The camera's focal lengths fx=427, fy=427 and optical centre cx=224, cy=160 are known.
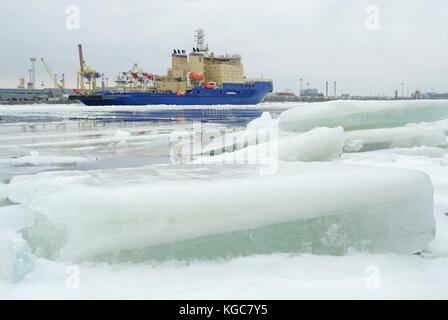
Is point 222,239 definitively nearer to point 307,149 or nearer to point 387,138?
point 307,149

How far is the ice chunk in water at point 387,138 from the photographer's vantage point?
760 cm

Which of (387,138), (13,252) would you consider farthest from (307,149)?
(13,252)

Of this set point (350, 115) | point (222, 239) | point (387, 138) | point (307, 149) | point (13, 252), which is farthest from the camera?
point (350, 115)

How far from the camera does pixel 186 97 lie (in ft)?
153

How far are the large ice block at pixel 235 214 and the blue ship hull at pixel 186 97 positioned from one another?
43.6m

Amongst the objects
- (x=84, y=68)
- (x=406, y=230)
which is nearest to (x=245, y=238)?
(x=406, y=230)

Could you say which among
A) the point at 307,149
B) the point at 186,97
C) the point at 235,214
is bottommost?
the point at 235,214

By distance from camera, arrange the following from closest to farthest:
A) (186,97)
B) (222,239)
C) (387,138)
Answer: (222,239) < (387,138) < (186,97)

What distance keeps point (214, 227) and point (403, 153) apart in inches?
217

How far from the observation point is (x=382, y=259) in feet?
8.82

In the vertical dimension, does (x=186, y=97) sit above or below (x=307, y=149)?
above

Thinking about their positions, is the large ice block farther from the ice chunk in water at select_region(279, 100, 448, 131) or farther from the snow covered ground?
the ice chunk in water at select_region(279, 100, 448, 131)

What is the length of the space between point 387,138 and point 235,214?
590 centimetres
